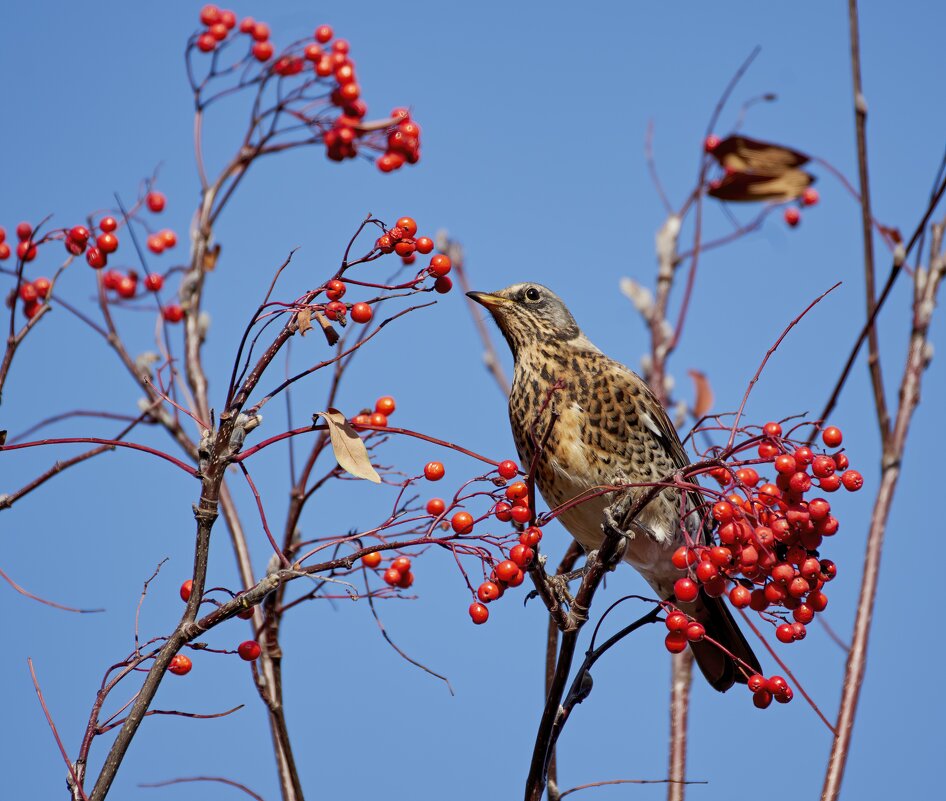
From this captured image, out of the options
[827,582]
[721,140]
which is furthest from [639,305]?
→ [827,582]

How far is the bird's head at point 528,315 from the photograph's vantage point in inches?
154

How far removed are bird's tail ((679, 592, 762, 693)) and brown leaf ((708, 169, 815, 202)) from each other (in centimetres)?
136

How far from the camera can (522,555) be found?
6.55 feet

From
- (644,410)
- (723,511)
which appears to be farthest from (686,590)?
(644,410)

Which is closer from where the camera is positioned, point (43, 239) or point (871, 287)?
point (43, 239)

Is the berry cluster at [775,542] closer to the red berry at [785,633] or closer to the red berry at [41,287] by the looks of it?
the red berry at [785,633]

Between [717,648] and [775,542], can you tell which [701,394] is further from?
[775,542]

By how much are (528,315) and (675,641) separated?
192 cm

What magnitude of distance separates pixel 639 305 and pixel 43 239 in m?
2.08

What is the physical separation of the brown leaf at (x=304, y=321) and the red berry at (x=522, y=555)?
0.56 m

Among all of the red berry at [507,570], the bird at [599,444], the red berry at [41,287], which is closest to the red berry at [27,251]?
the red berry at [41,287]

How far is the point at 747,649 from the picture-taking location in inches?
143

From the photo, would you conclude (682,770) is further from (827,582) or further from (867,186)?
(867,186)

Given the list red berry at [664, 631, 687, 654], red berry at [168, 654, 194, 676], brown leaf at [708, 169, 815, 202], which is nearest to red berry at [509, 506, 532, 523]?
red berry at [664, 631, 687, 654]
